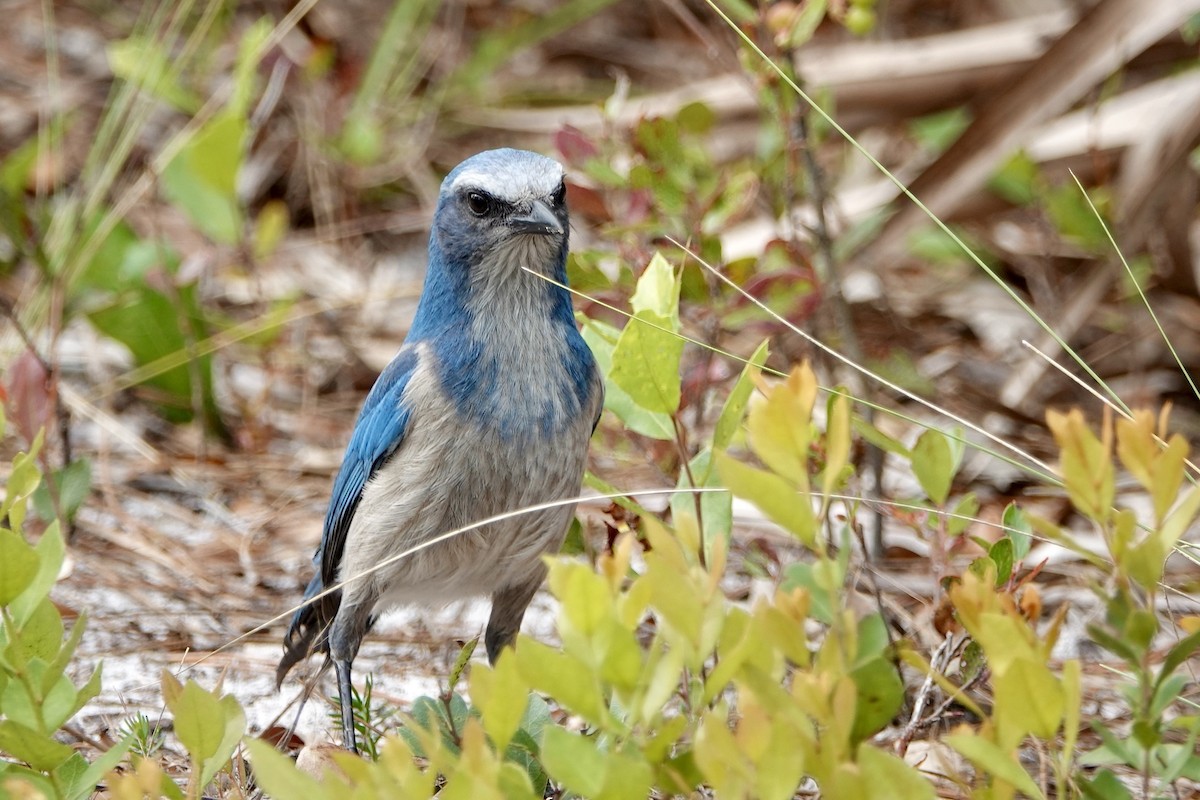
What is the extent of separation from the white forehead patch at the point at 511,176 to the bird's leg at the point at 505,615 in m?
0.82

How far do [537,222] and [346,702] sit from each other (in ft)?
3.33

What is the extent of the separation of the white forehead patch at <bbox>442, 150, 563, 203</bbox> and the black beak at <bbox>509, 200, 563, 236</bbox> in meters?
0.03

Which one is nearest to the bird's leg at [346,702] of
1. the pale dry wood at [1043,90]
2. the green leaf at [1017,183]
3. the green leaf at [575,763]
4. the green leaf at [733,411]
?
the green leaf at [733,411]

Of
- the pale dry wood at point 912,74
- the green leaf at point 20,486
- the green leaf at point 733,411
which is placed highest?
the pale dry wood at point 912,74

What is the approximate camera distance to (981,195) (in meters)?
4.57

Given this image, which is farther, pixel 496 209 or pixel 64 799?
pixel 496 209

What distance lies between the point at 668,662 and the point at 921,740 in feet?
4.09

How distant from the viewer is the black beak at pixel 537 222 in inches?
114

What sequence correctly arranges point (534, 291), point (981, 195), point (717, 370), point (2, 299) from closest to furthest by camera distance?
point (534, 291) < point (717, 370) < point (2, 299) < point (981, 195)

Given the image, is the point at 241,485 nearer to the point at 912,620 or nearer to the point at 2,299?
the point at 2,299

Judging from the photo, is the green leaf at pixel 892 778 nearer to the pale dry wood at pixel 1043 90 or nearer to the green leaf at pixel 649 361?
the green leaf at pixel 649 361

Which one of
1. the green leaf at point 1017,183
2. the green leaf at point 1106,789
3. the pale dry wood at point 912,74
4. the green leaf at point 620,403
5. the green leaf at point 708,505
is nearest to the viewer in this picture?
the green leaf at point 1106,789

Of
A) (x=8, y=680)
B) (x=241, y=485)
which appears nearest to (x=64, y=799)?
(x=8, y=680)

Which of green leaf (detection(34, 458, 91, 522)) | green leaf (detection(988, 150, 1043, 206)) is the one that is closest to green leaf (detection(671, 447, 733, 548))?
green leaf (detection(34, 458, 91, 522))
